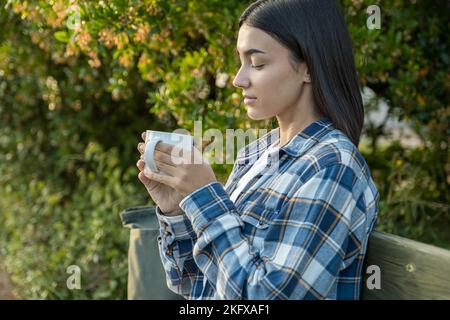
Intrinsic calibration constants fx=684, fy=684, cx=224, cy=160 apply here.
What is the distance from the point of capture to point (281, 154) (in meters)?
1.66

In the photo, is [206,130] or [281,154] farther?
[206,130]

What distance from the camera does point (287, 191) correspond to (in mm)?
1534

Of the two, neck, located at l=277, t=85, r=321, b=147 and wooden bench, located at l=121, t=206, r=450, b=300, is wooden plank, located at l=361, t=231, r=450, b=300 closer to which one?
wooden bench, located at l=121, t=206, r=450, b=300

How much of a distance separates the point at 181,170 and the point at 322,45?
442 millimetres

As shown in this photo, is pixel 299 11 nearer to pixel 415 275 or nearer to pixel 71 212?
pixel 415 275

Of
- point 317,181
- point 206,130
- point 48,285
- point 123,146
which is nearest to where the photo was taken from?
point 317,181

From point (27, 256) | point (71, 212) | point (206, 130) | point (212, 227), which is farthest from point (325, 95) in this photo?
point (71, 212)

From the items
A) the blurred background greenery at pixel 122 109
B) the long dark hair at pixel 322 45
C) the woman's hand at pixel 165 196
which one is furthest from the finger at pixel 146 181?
the blurred background greenery at pixel 122 109

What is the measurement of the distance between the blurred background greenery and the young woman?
1.28m

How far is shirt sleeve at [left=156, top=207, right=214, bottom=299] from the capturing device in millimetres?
1714

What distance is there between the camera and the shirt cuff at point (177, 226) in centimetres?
170

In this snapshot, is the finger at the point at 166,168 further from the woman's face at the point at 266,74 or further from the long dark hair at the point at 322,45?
the long dark hair at the point at 322,45

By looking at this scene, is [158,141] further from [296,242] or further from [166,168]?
[296,242]

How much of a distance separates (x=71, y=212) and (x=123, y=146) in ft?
2.20
